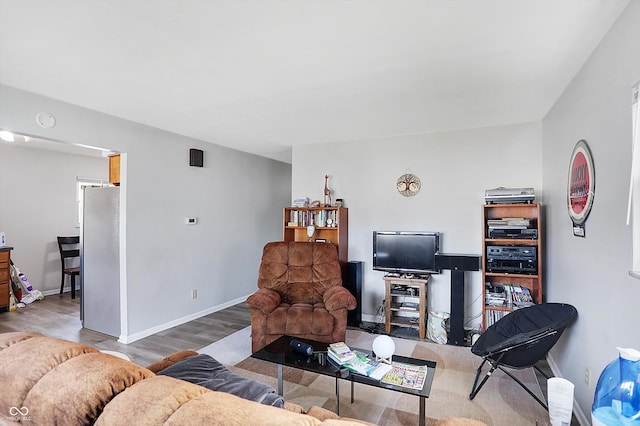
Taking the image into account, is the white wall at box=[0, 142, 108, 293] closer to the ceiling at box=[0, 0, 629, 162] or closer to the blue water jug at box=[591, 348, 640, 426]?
the ceiling at box=[0, 0, 629, 162]

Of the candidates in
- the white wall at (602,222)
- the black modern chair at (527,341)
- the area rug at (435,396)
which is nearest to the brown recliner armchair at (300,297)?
the area rug at (435,396)

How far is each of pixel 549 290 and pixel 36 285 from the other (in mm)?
7417

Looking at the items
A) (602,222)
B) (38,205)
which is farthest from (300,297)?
(38,205)

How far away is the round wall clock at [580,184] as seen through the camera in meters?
2.04

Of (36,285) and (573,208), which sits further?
(36,285)

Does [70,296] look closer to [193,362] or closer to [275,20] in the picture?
[193,362]

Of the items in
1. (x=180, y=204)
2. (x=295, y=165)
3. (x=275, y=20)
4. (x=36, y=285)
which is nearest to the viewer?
(x=275, y=20)

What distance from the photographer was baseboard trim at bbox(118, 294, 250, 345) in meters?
3.55

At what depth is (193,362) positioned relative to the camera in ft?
5.38

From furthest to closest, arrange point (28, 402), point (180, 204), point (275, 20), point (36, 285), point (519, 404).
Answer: point (36, 285), point (180, 204), point (519, 404), point (275, 20), point (28, 402)

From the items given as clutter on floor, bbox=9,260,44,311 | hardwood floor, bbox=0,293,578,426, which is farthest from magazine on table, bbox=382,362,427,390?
clutter on floor, bbox=9,260,44,311

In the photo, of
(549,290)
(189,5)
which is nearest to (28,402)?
(189,5)

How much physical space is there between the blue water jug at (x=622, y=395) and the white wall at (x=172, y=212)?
3953 millimetres

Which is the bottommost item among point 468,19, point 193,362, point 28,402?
point 193,362
